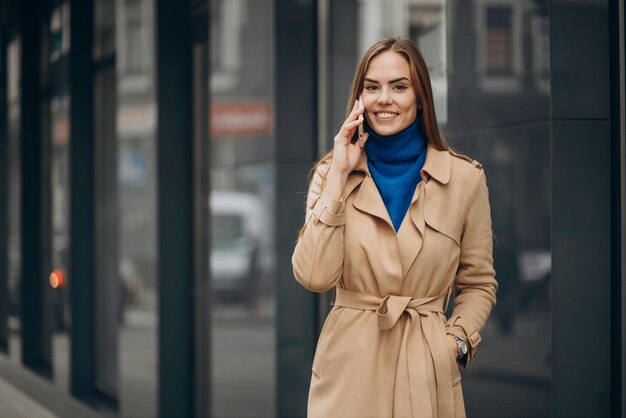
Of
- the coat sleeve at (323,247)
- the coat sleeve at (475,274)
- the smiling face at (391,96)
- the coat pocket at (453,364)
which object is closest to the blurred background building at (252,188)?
the coat sleeve at (475,274)

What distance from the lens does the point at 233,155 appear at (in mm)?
6973

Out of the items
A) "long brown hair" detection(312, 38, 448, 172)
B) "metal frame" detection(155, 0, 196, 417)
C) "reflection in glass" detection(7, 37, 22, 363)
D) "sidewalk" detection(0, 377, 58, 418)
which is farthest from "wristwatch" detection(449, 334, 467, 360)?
"reflection in glass" detection(7, 37, 22, 363)

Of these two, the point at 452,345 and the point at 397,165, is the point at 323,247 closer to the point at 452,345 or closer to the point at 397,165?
the point at 397,165

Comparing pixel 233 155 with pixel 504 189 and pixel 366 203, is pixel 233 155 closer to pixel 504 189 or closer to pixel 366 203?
pixel 504 189

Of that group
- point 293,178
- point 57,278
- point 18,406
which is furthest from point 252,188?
point 57,278

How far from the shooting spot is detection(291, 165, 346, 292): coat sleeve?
3.24 metres

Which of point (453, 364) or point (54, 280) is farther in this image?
point (54, 280)

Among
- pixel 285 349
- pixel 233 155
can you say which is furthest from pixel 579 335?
pixel 233 155

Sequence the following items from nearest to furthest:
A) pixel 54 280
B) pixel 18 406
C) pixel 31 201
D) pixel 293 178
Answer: pixel 293 178 < pixel 18 406 < pixel 54 280 < pixel 31 201

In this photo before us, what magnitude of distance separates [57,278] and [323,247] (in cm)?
833

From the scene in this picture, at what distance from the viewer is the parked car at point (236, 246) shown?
6.56 meters

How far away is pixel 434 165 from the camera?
132 inches

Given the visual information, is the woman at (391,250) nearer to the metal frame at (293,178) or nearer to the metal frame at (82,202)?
the metal frame at (293,178)

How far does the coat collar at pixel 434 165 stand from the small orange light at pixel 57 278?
26.5 feet
